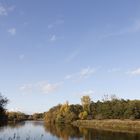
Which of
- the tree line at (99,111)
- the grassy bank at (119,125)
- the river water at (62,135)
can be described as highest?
the tree line at (99,111)

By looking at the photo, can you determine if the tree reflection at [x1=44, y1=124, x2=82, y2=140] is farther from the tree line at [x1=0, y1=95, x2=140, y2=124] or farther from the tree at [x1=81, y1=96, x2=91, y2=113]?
the tree at [x1=81, y1=96, x2=91, y2=113]

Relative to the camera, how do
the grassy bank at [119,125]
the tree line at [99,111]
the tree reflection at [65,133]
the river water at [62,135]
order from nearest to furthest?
the river water at [62,135], the tree reflection at [65,133], the grassy bank at [119,125], the tree line at [99,111]

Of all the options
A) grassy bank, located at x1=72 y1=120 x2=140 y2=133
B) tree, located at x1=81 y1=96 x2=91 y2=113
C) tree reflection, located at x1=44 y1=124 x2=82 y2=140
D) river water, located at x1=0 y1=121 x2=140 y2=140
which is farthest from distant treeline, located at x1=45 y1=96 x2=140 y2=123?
river water, located at x1=0 y1=121 x2=140 y2=140

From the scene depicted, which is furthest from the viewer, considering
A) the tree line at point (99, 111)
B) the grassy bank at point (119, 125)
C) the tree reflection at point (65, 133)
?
the tree line at point (99, 111)

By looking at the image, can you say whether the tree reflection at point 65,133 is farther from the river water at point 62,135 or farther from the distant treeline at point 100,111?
the distant treeline at point 100,111

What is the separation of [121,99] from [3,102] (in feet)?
310

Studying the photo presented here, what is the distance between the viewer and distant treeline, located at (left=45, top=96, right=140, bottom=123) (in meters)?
122

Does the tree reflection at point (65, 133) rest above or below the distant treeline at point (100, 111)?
below

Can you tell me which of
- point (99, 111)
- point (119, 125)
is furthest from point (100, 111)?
point (119, 125)

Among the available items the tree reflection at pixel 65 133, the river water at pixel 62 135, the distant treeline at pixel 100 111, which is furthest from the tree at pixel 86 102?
the river water at pixel 62 135

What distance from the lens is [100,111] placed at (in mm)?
141000

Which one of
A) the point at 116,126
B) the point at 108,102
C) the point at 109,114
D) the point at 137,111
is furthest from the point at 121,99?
the point at 116,126

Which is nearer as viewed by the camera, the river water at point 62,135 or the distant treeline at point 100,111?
the river water at point 62,135

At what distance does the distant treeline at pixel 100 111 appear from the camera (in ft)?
401
